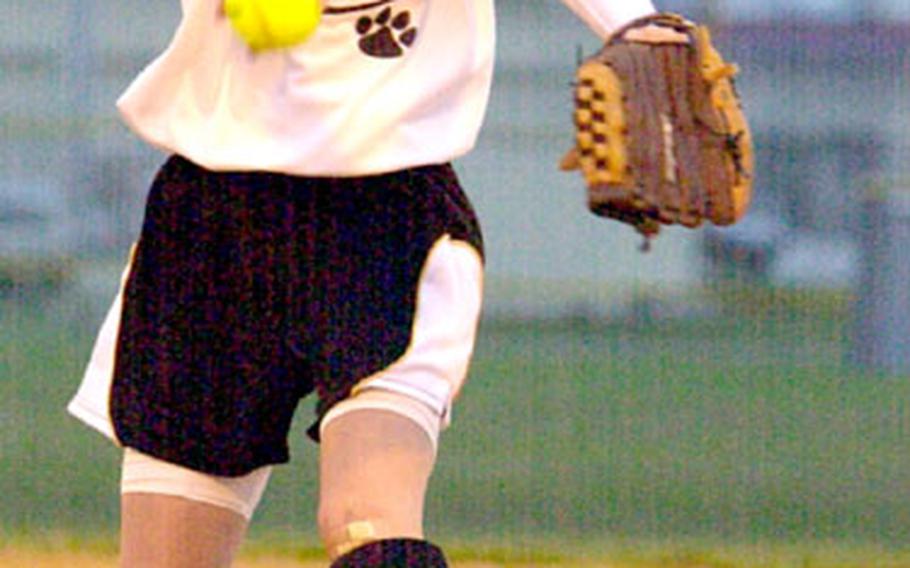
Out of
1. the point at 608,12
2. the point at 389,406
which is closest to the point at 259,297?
the point at 389,406

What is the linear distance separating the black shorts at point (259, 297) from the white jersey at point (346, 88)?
0.03 meters

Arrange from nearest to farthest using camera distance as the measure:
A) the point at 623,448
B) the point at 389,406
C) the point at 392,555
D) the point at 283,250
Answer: the point at 392,555 → the point at 389,406 → the point at 283,250 → the point at 623,448

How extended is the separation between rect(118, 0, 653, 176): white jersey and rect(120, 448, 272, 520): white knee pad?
1.03 feet

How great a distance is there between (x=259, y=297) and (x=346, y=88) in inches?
9.1

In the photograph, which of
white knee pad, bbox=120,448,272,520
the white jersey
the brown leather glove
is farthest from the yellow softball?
white knee pad, bbox=120,448,272,520

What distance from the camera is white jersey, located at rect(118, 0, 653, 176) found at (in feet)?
7.95

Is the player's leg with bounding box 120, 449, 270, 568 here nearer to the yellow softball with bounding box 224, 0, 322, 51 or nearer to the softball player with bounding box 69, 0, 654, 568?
the softball player with bounding box 69, 0, 654, 568

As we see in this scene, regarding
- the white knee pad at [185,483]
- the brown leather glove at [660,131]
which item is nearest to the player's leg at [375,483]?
the white knee pad at [185,483]

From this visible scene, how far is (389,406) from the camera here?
91.0 inches

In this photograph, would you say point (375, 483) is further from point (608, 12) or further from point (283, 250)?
point (608, 12)

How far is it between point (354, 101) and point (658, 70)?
12.2 inches

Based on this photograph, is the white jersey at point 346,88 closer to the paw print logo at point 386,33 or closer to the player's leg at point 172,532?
the paw print logo at point 386,33

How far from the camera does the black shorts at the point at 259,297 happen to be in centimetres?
240

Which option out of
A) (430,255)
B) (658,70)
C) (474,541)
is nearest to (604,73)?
(658,70)
